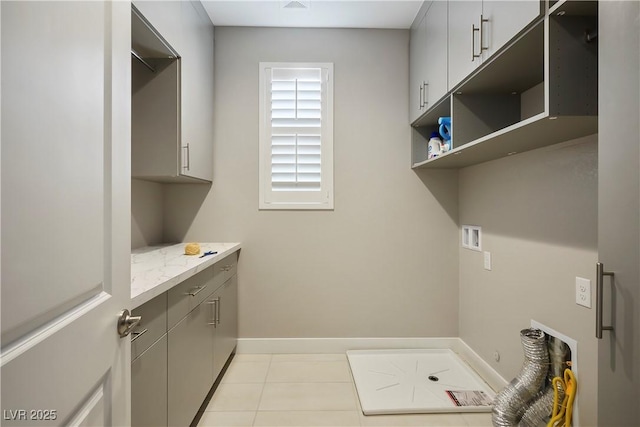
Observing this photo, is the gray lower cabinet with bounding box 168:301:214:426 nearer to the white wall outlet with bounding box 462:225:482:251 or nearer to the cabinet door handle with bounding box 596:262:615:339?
the cabinet door handle with bounding box 596:262:615:339

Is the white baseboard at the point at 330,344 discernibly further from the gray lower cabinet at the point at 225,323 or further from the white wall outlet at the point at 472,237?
the white wall outlet at the point at 472,237

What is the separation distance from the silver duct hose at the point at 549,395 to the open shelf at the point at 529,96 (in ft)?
3.36

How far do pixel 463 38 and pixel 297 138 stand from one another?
1441 millimetres

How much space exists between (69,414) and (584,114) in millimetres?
1673

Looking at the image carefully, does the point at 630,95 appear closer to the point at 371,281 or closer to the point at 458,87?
the point at 458,87

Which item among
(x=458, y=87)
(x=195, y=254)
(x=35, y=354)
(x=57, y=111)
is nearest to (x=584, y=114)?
(x=458, y=87)

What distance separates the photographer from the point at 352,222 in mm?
2783

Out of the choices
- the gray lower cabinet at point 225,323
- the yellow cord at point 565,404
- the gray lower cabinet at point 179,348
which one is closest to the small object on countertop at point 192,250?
the gray lower cabinet at point 179,348

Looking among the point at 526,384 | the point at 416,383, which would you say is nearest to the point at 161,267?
the point at 416,383

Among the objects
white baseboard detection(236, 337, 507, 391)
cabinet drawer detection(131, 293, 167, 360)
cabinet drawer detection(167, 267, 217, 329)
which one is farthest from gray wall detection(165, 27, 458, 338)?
cabinet drawer detection(131, 293, 167, 360)

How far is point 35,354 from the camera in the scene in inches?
20.1

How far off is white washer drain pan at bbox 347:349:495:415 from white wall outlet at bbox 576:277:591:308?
0.93 m

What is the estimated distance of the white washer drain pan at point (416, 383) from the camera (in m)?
1.96

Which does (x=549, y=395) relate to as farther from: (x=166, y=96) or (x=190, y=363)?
(x=166, y=96)
